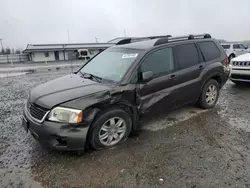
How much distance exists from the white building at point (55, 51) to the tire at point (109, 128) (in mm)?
36788

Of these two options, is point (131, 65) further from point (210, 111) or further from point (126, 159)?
point (210, 111)

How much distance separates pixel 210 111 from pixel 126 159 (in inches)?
115

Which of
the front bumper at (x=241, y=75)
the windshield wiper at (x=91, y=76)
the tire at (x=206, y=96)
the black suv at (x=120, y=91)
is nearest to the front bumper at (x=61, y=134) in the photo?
the black suv at (x=120, y=91)

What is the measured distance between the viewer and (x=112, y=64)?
13.1 feet

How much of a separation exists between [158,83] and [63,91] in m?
1.77

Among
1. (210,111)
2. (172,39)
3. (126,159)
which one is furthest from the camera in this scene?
(210,111)

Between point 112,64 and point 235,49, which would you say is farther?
point 235,49

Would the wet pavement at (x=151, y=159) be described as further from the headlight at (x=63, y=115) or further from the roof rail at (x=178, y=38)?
the roof rail at (x=178, y=38)

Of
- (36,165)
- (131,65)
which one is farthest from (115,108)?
(36,165)

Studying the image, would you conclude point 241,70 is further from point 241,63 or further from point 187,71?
point 187,71

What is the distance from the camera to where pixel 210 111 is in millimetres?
4977

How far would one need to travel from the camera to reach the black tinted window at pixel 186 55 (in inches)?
167

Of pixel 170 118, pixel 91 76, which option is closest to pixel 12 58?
pixel 91 76

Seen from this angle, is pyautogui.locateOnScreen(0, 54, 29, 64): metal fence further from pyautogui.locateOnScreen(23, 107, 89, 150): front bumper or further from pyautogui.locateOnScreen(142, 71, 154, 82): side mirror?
pyautogui.locateOnScreen(142, 71, 154, 82): side mirror
